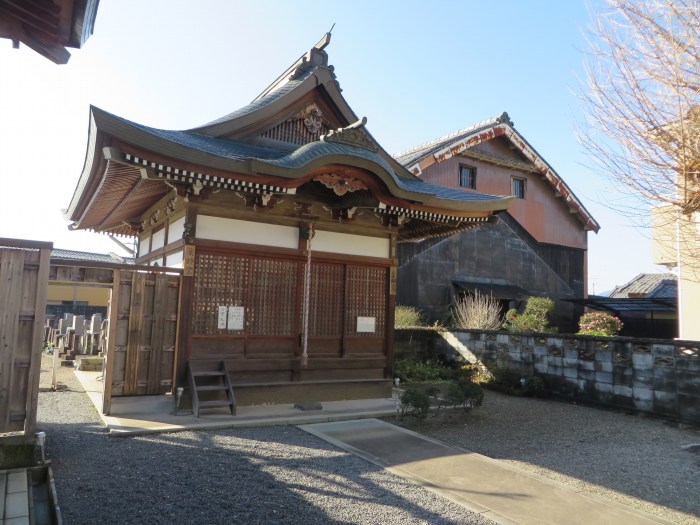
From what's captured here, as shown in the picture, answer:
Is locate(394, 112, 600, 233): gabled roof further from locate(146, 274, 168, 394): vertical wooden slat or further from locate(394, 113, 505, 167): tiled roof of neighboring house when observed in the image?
locate(146, 274, 168, 394): vertical wooden slat

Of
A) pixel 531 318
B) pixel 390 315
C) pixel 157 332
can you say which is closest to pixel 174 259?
pixel 157 332

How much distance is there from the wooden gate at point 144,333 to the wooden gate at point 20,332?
1.86 meters

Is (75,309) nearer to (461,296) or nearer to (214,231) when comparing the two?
(461,296)

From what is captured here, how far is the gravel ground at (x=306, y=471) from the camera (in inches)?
159

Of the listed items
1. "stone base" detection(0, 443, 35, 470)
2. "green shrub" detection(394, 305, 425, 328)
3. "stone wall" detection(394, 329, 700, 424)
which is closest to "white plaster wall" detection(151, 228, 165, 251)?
"stone base" detection(0, 443, 35, 470)

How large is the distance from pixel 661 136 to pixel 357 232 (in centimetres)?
611

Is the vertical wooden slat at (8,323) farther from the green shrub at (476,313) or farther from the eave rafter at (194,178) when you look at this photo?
the green shrub at (476,313)

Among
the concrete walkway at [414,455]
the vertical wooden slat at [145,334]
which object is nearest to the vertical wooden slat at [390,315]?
the concrete walkway at [414,455]

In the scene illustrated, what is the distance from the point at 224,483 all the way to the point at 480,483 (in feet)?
8.60

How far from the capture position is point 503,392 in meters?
10.9

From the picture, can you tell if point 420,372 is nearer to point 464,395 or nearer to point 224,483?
point 464,395

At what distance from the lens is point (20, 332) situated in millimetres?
5281

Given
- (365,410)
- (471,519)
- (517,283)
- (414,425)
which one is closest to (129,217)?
(365,410)

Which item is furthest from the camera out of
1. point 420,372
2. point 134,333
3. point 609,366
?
point 420,372
